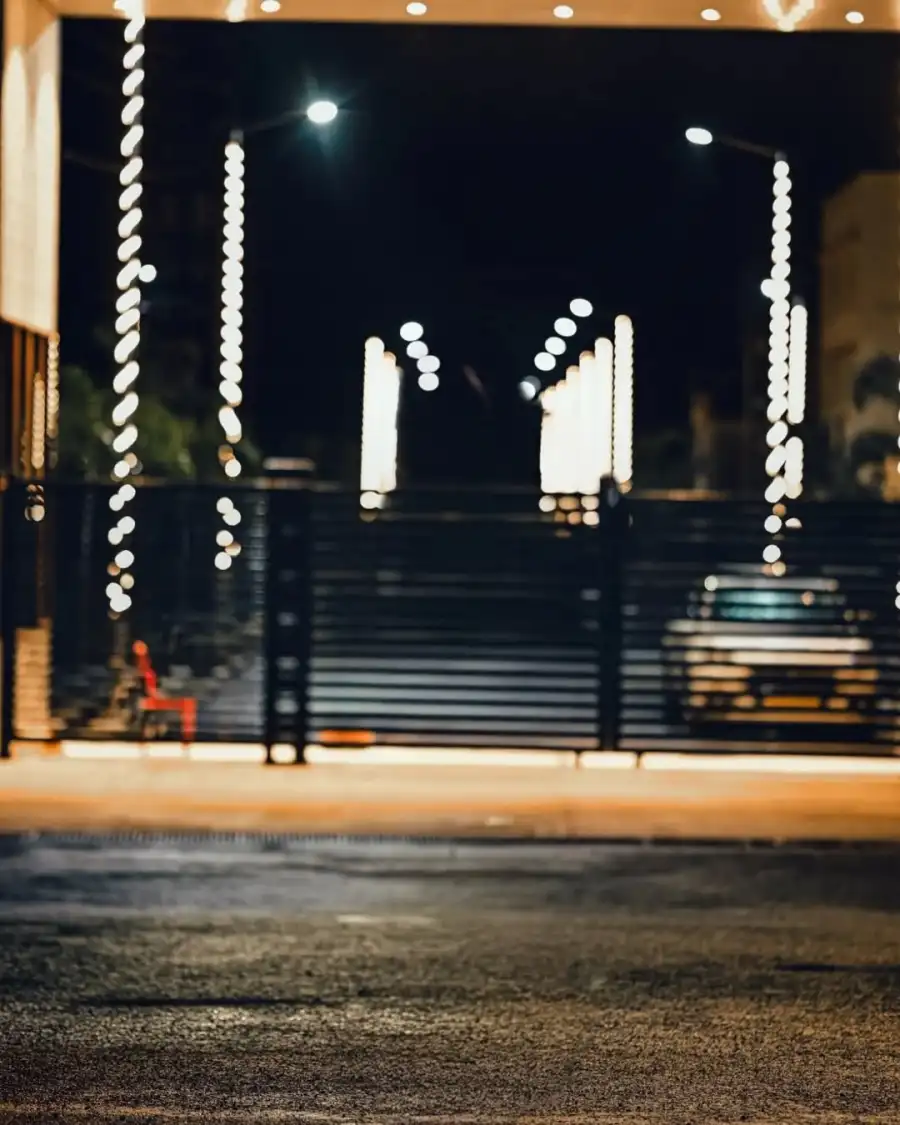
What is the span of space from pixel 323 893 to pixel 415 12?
10985mm

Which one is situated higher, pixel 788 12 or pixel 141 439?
pixel 788 12

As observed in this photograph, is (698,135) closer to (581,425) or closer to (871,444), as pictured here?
(871,444)

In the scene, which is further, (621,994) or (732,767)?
(732,767)

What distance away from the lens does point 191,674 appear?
62.5 feet

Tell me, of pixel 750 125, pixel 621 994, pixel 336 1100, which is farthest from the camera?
pixel 750 125

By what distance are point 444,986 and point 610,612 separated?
9.53m

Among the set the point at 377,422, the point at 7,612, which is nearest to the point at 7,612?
the point at 7,612

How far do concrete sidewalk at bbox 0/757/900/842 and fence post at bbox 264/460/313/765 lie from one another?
392 mm

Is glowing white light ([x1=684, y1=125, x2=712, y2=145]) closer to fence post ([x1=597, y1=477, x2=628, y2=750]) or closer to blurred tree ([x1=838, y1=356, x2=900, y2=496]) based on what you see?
fence post ([x1=597, y1=477, x2=628, y2=750])

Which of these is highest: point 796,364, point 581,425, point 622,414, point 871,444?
point 581,425

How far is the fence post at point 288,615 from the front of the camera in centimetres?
1834

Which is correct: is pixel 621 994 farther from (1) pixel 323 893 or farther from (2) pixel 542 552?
(2) pixel 542 552

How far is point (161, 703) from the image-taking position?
18406 mm

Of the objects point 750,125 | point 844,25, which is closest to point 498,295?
point 750,125
